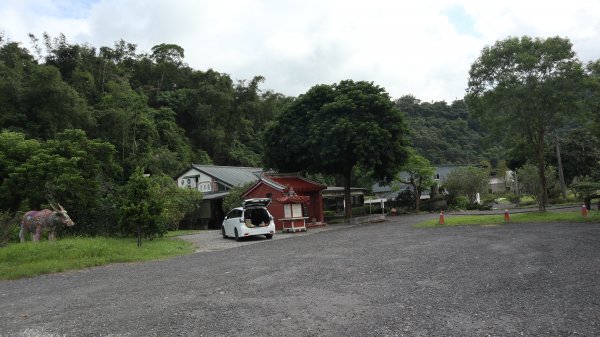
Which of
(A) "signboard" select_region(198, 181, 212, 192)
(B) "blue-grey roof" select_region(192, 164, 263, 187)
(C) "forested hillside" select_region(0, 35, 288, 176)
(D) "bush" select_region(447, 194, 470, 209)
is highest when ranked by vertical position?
(C) "forested hillside" select_region(0, 35, 288, 176)

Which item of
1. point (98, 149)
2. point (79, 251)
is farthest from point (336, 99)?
point (79, 251)

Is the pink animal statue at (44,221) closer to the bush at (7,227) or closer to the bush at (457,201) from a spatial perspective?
the bush at (7,227)

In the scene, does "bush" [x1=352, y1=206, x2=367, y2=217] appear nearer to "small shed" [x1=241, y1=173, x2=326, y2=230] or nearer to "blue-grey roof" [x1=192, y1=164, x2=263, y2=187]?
"blue-grey roof" [x1=192, y1=164, x2=263, y2=187]

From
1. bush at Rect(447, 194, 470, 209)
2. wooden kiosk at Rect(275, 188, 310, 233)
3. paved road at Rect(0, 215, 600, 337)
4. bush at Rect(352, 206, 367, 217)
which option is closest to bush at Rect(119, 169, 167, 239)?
paved road at Rect(0, 215, 600, 337)

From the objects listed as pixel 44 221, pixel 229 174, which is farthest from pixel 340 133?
pixel 44 221

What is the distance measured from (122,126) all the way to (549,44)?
32.7 m

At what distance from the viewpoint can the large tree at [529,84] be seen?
18.8m

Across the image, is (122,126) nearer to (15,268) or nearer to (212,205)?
(212,205)

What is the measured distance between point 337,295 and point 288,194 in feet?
55.2

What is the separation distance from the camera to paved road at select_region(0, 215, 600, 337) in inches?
203

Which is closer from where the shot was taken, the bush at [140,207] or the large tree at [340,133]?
the bush at [140,207]

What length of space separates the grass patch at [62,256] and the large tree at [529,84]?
1623 centimetres

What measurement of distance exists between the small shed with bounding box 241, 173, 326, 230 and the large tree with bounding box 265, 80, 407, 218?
5.37ft

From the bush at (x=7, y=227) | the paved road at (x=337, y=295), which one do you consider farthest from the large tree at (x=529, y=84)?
the bush at (x=7, y=227)
